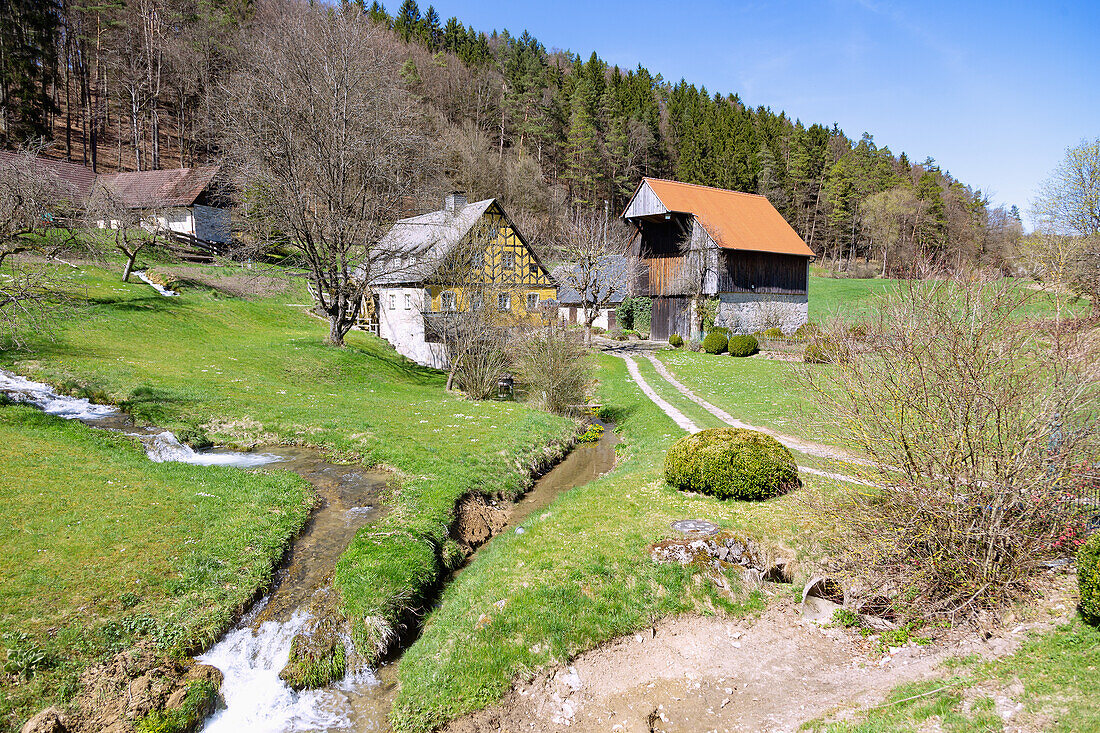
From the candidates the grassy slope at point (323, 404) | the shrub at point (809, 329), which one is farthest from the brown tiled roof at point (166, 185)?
the shrub at point (809, 329)

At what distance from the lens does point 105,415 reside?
15.7m

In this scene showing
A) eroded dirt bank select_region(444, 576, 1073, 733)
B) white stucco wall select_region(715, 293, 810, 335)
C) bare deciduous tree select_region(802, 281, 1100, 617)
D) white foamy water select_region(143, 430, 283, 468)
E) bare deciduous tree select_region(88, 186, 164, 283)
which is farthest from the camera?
white stucco wall select_region(715, 293, 810, 335)

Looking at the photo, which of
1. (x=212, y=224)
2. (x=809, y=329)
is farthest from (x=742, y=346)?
(x=212, y=224)

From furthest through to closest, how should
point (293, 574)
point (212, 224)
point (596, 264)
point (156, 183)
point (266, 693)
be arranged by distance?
point (212, 224)
point (156, 183)
point (596, 264)
point (293, 574)
point (266, 693)

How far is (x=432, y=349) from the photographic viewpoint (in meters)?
31.1

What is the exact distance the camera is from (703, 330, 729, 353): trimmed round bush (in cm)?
3728

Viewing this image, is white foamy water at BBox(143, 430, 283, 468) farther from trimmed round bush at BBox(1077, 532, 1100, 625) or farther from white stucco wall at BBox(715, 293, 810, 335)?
white stucco wall at BBox(715, 293, 810, 335)

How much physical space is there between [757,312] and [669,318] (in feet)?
21.5

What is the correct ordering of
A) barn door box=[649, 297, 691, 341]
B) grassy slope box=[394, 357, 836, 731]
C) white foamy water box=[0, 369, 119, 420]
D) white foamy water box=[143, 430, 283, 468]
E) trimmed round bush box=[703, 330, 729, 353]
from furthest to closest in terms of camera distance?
1. barn door box=[649, 297, 691, 341]
2. trimmed round bush box=[703, 330, 729, 353]
3. white foamy water box=[0, 369, 119, 420]
4. white foamy water box=[143, 430, 283, 468]
5. grassy slope box=[394, 357, 836, 731]

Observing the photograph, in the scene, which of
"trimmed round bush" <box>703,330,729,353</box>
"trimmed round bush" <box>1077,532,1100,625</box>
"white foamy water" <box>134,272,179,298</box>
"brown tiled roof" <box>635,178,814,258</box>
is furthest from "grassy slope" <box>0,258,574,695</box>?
"brown tiled roof" <box>635,178,814,258</box>

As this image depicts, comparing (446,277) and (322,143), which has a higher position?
(322,143)

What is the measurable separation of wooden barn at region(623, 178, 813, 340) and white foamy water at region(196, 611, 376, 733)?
3673 cm

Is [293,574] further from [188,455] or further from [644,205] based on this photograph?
[644,205]

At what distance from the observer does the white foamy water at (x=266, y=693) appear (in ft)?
23.5
